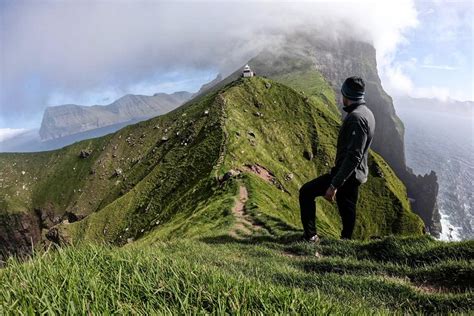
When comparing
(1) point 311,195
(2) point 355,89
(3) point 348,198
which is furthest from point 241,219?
(2) point 355,89

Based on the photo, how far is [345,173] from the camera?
9.97m

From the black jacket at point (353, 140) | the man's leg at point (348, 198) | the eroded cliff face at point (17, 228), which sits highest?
the black jacket at point (353, 140)

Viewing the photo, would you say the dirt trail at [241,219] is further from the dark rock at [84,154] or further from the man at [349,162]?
the dark rock at [84,154]

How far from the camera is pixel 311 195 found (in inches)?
444

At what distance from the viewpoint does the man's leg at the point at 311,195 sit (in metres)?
11.0

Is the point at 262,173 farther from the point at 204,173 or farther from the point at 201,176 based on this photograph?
the point at 201,176

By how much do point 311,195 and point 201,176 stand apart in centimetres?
4777

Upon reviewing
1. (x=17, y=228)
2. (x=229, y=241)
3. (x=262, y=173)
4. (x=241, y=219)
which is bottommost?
(x=17, y=228)

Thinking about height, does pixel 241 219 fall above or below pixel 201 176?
below

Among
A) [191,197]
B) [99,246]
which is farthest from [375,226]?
[99,246]

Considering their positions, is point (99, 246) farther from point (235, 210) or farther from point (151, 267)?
point (235, 210)

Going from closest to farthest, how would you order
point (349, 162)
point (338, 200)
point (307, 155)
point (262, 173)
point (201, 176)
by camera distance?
point (349, 162) < point (338, 200) < point (262, 173) < point (201, 176) < point (307, 155)

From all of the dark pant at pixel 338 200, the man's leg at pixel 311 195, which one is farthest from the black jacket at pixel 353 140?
the man's leg at pixel 311 195

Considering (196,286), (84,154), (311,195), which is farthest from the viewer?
(84,154)
